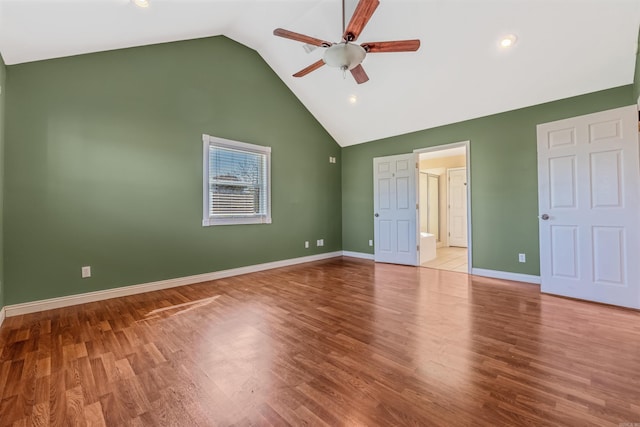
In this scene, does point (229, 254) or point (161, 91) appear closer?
point (161, 91)

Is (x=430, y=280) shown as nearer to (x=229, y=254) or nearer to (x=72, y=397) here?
(x=229, y=254)

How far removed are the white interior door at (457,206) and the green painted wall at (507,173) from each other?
134 inches

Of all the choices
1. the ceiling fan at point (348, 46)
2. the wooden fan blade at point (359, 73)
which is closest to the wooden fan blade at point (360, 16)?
the ceiling fan at point (348, 46)

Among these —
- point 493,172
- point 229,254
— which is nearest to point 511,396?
point 493,172

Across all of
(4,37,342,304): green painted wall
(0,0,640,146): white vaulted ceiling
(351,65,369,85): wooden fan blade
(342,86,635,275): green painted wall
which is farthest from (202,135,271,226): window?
(342,86,635,275): green painted wall

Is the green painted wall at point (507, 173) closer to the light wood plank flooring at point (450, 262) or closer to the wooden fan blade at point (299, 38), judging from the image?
the light wood plank flooring at point (450, 262)

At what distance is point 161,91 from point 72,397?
3.55 m

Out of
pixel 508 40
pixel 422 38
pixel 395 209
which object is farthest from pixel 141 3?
pixel 395 209

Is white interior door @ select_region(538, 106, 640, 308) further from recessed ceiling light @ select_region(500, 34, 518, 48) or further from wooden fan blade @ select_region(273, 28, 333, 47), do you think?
wooden fan blade @ select_region(273, 28, 333, 47)

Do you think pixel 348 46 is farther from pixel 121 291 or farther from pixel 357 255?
pixel 357 255

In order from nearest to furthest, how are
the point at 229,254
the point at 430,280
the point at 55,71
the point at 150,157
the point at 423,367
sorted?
the point at 423,367 → the point at 55,71 → the point at 150,157 → the point at 430,280 → the point at 229,254

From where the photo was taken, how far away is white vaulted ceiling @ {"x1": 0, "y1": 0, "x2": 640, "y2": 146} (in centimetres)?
262

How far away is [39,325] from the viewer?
2.54 meters

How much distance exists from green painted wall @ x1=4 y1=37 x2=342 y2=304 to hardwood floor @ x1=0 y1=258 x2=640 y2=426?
1.95 feet
